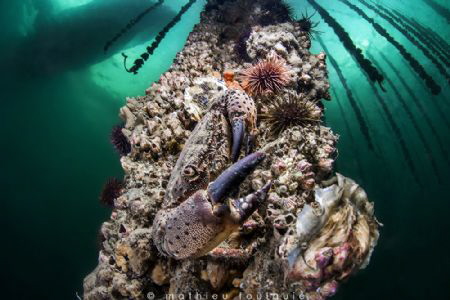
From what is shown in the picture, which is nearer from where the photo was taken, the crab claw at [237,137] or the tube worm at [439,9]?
the crab claw at [237,137]

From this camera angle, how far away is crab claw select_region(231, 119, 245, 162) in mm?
3234

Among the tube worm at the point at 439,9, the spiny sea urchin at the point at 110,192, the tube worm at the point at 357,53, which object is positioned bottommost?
the spiny sea urchin at the point at 110,192

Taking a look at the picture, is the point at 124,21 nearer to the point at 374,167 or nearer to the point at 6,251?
the point at 6,251

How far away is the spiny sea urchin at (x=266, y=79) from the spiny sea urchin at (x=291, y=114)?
555 mm

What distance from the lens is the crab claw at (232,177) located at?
2.13m

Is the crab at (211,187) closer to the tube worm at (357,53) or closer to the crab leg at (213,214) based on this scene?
the crab leg at (213,214)

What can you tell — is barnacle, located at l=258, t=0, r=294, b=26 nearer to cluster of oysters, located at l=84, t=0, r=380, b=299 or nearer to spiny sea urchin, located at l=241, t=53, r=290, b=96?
cluster of oysters, located at l=84, t=0, r=380, b=299

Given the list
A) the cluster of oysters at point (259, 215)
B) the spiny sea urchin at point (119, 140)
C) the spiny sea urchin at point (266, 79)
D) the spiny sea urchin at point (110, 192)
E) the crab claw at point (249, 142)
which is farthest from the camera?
the spiny sea urchin at point (119, 140)

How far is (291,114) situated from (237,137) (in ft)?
3.22

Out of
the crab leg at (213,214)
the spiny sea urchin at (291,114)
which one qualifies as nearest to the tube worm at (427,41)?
the spiny sea urchin at (291,114)

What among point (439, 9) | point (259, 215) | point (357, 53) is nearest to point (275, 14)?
point (357, 53)

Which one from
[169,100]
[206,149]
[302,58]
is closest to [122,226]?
[206,149]

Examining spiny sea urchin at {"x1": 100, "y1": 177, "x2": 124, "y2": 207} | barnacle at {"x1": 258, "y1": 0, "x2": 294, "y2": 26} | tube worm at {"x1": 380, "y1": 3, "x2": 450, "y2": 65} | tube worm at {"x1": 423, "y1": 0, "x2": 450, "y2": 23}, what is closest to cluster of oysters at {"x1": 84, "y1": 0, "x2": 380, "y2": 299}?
spiny sea urchin at {"x1": 100, "y1": 177, "x2": 124, "y2": 207}

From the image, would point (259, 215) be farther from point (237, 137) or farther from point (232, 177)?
point (237, 137)
